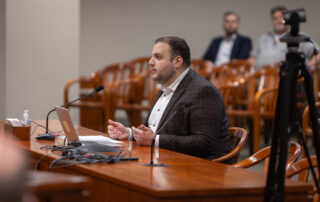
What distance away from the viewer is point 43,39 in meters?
6.50

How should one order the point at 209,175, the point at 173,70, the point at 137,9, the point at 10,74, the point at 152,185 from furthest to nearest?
1. the point at 137,9
2. the point at 10,74
3. the point at 173,70
4. the point at 209,175
5. the point at 152,185

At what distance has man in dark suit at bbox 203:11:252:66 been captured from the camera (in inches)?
320

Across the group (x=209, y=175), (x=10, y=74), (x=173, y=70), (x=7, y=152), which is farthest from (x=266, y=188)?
(x=10, y=74)

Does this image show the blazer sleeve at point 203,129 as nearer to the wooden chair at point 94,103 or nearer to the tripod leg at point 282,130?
the tripod leg at point 282,130

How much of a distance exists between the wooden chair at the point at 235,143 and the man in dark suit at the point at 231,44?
4.78 meters

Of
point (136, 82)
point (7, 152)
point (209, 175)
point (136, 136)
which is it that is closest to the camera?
point (7, 152)

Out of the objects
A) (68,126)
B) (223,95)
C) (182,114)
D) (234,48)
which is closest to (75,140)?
(68,126)

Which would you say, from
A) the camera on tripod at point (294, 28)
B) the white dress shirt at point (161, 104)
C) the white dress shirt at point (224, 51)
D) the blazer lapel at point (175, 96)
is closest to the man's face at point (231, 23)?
the white dress shirt at point (224, 51)

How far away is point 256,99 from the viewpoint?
599 cm

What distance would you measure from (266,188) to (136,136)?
1.19 metres

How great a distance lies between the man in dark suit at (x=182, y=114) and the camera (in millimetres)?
3176

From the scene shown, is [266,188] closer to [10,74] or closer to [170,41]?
[170,41]

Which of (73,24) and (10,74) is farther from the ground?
(73,24)

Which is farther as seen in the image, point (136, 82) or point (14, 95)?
point (136, 82)
